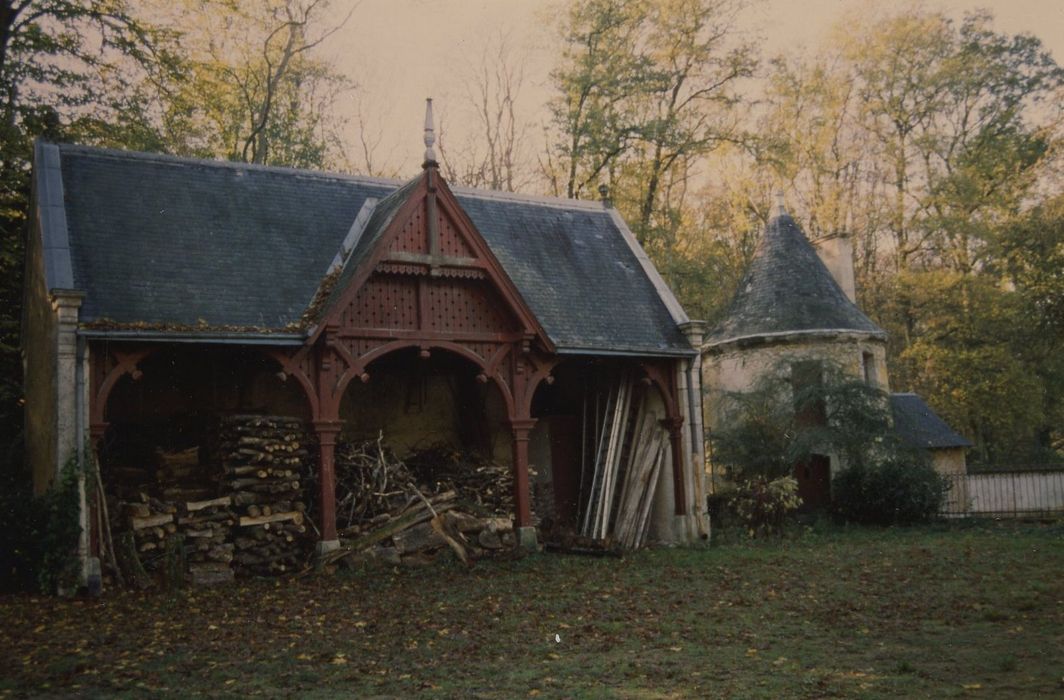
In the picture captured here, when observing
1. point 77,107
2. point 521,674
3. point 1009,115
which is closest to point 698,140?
point 1009,115

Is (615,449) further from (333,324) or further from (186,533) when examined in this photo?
(186,533)

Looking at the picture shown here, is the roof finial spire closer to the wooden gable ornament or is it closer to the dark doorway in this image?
the wooden gable ornament

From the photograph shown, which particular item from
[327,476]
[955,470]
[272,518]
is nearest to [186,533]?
[272,518]

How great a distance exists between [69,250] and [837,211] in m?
28.6

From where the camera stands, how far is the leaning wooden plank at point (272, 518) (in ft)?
44.7

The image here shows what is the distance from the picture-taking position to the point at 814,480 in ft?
79.0

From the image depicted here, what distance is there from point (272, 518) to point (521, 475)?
4030 mm

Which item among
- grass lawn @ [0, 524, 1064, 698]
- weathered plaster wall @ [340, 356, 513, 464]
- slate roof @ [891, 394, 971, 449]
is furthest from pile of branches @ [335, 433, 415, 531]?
slate roof @ [891, 394, 971, 449]

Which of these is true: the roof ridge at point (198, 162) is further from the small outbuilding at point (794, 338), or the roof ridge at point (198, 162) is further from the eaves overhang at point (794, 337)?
the eaves overhang at point (794, 337)

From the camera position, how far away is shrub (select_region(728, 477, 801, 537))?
19.0 metres

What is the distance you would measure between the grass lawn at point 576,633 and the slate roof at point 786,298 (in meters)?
10.6

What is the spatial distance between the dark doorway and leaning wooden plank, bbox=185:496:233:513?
14.4 m

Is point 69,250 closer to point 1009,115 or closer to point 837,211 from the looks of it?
point 837,211

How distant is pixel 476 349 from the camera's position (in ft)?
51.2
